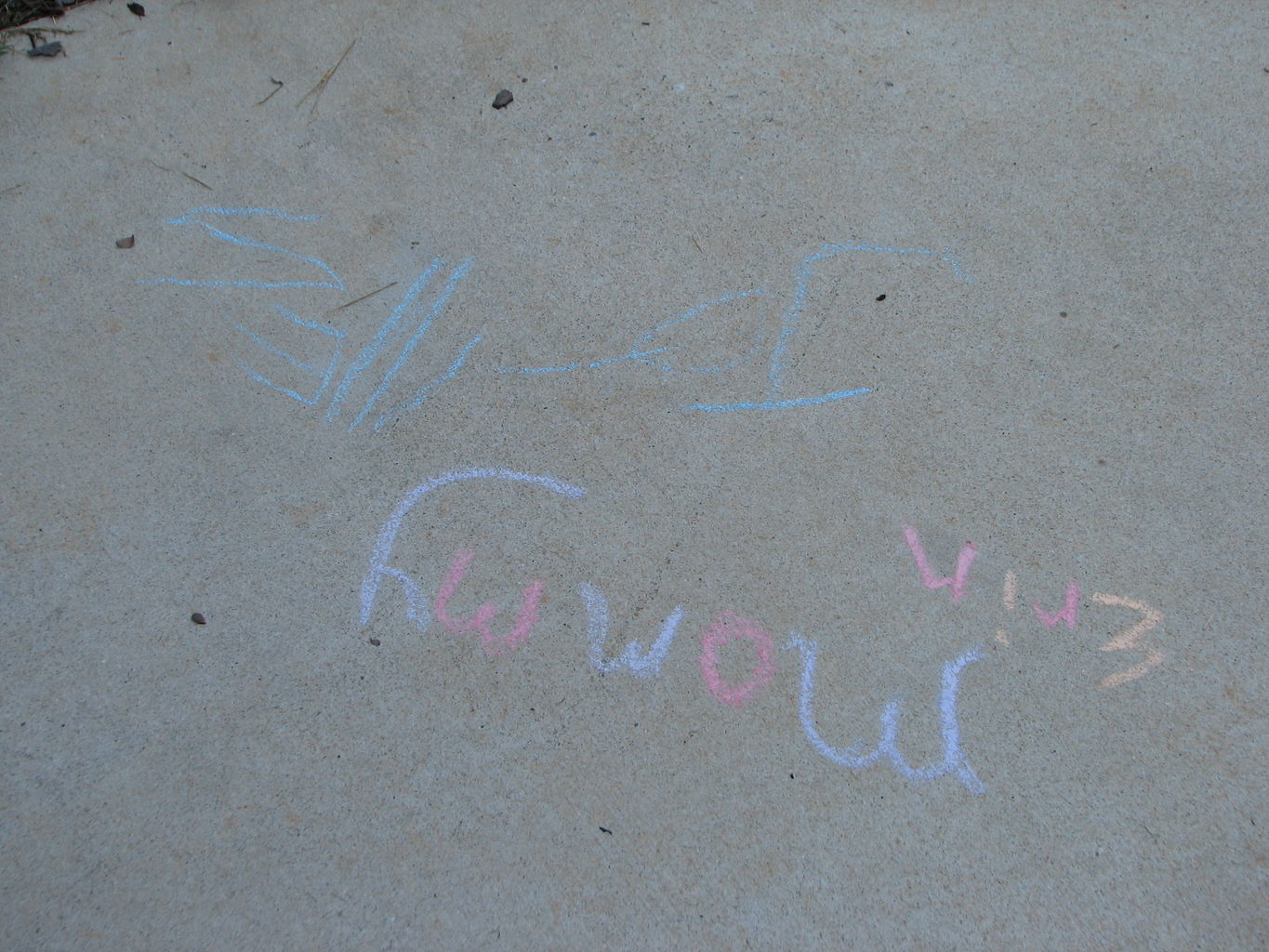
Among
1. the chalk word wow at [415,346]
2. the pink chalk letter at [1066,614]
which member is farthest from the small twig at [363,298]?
the pink chalk letter at [1066,614]

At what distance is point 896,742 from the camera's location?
2.26 m

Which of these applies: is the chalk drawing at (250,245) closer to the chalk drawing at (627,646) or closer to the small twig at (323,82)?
the small twig at (323,82)

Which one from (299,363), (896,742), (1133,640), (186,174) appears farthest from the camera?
(186,174)

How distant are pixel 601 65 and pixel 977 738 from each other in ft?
9.19

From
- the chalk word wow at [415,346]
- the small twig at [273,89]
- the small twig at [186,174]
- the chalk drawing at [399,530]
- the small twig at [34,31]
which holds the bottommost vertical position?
the chalk drawing at [399,530]

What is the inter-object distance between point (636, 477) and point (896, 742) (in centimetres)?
106

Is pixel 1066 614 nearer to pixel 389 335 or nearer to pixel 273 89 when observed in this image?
pixel 389 335

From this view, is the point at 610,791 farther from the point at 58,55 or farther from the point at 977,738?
the point at 58,55

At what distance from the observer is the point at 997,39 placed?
11.2 feet

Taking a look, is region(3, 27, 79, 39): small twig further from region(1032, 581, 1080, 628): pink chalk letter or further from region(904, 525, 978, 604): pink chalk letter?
region(1032, 581, 1080, 628): pink chalk letter

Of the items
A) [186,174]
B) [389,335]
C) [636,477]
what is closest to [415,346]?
[389,335]

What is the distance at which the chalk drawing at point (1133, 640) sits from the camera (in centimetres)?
233

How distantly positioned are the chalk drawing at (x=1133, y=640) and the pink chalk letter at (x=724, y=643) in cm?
93

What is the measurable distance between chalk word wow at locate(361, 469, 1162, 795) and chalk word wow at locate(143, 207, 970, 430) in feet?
1.64
